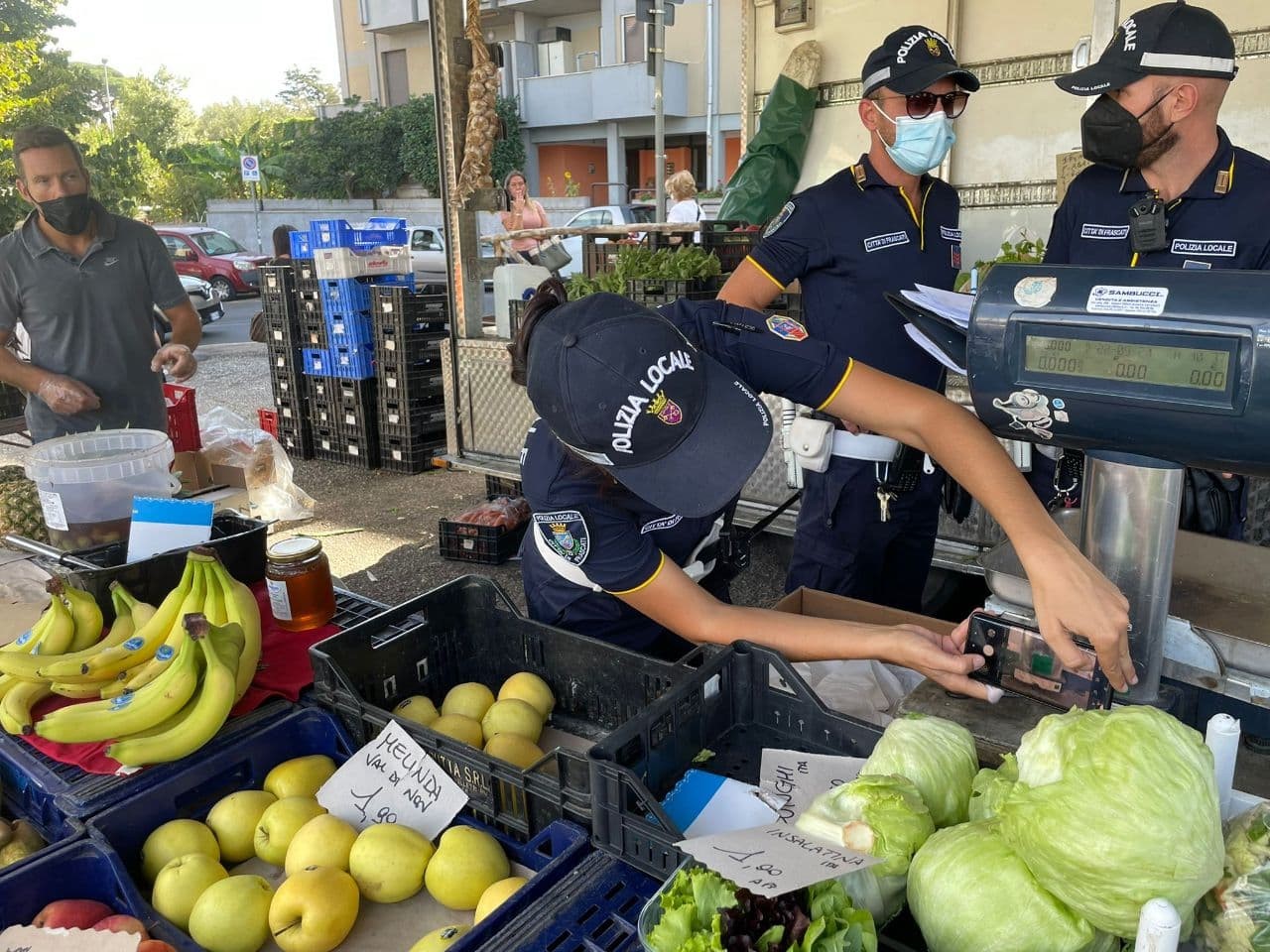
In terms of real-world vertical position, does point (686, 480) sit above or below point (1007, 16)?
below

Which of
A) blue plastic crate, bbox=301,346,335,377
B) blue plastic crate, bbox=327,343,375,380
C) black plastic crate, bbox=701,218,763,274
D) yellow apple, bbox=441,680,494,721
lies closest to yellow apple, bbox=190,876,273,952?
yellow apple, bbox=441,680,494,721

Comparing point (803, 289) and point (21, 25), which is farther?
point (21, 25)

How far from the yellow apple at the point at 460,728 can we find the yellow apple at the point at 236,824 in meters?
0.34

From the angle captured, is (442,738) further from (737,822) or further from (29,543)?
(29,543)

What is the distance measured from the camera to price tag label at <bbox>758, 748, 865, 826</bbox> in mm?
1320

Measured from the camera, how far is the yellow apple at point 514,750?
170 centimetres

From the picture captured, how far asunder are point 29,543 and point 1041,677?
2.56m

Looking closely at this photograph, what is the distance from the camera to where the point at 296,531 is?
6035mm

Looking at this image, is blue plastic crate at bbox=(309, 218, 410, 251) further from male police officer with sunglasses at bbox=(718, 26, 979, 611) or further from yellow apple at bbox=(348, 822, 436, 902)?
yellow apple at bbox=(348, 822, 436, 902)

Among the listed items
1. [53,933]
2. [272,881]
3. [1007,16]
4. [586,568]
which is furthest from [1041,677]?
[1007,16]

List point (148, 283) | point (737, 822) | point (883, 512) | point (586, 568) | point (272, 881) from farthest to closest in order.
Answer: point (148, 283), point (883, 512), point (586, 568), point (272, 881), point (737, 822)

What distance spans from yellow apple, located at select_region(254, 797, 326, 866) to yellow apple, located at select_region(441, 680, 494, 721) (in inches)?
14.6

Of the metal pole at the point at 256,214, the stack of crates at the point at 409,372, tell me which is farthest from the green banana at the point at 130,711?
the metal pole at the point at 256,214

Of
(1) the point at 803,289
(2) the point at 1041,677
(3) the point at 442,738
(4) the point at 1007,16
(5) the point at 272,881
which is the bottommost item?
(5) the point at 272,881
